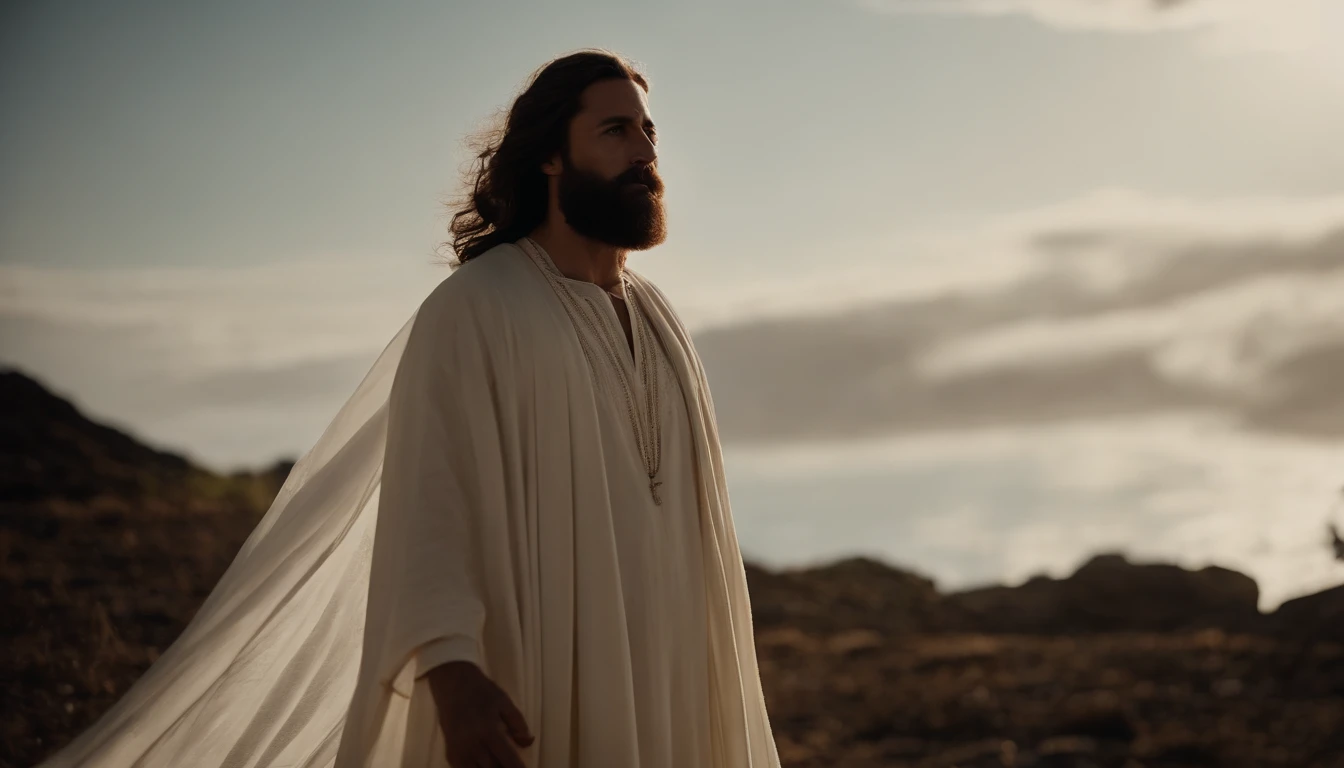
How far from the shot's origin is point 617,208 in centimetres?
301

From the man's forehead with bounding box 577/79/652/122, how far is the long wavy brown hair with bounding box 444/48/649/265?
0.9 inches

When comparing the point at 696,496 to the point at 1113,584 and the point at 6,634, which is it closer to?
the point at 6,634

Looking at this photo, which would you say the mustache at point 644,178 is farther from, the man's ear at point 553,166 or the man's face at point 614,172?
the man's ear at point 553,166

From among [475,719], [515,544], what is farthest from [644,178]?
[475,719]

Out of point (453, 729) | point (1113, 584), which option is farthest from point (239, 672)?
point (1113, 584)

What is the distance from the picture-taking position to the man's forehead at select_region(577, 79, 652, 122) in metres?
3.11

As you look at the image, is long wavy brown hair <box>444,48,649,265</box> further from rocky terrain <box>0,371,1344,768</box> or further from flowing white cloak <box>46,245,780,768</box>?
rocky terrain <box>0,371,1344,768</box>

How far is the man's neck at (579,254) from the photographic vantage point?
10.1 feet

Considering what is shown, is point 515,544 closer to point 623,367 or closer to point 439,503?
point 439,503

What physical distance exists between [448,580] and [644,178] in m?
1.11

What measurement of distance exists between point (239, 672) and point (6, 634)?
3.17 metres

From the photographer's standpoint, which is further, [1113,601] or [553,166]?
[1113,601]

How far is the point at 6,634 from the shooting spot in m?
5.45

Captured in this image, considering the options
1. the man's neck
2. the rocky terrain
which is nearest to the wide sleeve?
the man's neck
